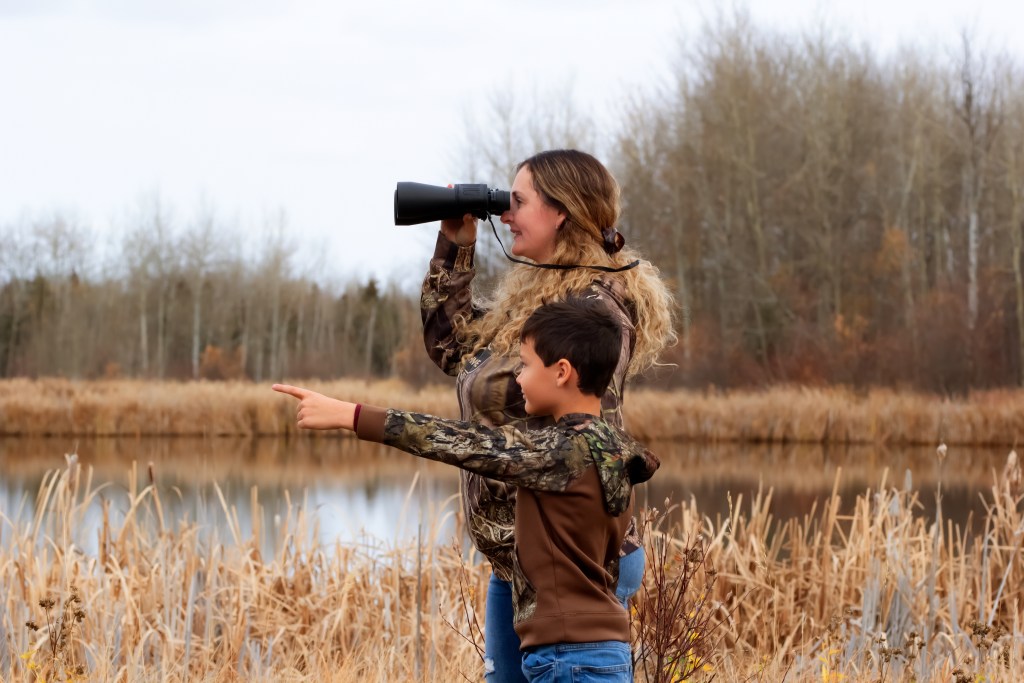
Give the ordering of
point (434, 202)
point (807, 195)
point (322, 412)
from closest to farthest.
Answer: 1. point (322, 412)
2. point (434, 202)
3. point (807, 195)

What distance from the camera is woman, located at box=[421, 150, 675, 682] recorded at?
2.03m

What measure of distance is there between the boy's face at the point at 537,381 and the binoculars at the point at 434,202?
48 cm

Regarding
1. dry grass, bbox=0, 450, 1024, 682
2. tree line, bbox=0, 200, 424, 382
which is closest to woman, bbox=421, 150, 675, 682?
dry grass, bbox=0, 450, 1024, 682

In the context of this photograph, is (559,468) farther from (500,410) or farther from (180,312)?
(180,312)

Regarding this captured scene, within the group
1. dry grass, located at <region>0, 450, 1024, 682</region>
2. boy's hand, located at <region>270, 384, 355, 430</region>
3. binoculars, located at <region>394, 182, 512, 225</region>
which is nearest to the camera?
boy's hand, located at <region>270, 384, 355, 430</region>

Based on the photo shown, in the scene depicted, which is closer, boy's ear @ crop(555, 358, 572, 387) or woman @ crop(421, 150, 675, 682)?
boy's ear @ crop(555, 358, 572, 387)

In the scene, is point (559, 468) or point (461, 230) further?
point (461, 230)

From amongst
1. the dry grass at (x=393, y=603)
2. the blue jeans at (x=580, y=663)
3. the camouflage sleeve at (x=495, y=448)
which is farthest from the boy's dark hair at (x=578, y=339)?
the dry grass at (x=393, y=603)

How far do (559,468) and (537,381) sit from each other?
16cm

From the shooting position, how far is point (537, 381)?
6.06ft

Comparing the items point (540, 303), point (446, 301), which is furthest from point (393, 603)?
point (540, 303)

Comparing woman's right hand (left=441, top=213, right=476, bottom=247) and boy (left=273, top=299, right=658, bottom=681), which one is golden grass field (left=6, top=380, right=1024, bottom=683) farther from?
woman's right hand (left=441, top=213, right=476, bottom=247)

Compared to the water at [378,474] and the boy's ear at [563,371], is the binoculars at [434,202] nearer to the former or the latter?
the boy's ear at [563,371]

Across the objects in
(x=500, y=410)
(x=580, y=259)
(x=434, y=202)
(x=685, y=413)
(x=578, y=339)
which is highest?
(x=434, y=202)
